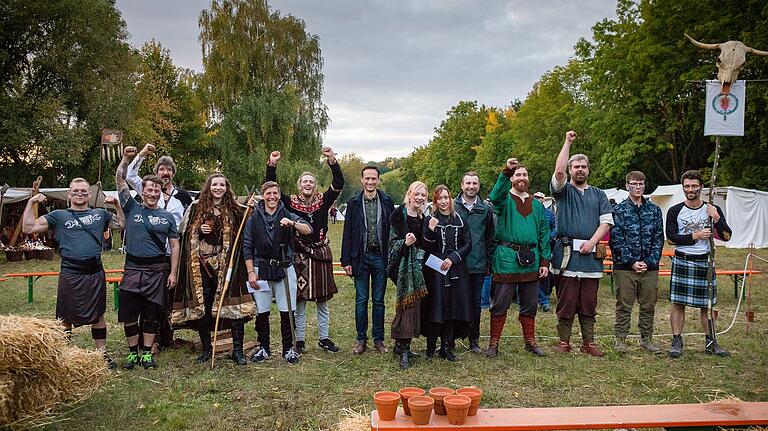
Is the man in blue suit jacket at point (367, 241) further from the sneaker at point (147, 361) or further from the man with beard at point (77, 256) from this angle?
the man with beard at point (77, 256)

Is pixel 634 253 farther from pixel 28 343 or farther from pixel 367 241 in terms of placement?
pixel 28 343

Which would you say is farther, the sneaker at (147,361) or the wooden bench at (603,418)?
the sneaker at (147,361)

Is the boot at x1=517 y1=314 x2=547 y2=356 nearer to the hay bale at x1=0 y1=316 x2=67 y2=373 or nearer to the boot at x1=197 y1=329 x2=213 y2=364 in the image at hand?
the boot at x1=197 y1=329 x2=213 y2=364

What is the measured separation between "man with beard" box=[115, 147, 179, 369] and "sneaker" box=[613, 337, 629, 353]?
4.31 metres

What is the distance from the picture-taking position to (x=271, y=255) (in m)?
5.30

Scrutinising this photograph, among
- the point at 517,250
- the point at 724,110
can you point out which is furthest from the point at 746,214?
the point at 517,250

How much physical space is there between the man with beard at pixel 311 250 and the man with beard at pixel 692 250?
332 cm

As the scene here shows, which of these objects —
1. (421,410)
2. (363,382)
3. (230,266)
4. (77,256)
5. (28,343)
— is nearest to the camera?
(421,410)

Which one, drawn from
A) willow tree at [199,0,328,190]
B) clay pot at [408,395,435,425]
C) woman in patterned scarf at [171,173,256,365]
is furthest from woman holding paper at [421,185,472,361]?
willow tree at [199,0,328,190]

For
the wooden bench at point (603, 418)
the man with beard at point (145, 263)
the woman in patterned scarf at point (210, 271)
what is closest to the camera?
the wooden bench at point (603, 418)

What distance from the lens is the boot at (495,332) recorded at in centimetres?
554

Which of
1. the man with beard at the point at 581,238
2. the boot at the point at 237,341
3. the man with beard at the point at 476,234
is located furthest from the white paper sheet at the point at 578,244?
the boot at the point at 237,341

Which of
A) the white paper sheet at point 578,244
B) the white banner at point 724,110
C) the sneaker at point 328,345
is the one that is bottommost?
the sneaker at point 328,345

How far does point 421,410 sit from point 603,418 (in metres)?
1.02
